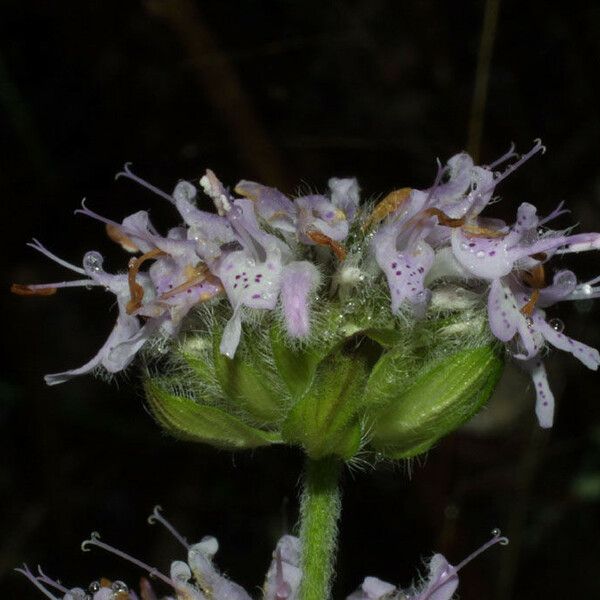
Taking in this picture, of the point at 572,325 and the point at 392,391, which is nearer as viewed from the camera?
the point at 392,391

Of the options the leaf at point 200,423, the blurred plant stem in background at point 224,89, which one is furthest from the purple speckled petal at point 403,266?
the blurred plant stem in background at point 224,89

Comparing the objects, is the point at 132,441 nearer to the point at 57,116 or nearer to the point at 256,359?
the point at 57,116

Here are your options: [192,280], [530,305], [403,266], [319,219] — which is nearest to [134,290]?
[192,280]

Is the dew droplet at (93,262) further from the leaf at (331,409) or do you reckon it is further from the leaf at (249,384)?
the leaf at (331,409)

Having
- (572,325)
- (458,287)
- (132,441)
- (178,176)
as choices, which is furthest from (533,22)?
(458,287)

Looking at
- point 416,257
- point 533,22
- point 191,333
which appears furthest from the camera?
point 533,22

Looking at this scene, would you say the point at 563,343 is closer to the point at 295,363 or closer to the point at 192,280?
the point at 295,363

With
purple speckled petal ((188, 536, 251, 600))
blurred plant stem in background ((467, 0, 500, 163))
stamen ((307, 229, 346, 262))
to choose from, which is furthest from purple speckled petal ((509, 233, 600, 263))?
blurred plant stem in background ((467, 0, 500, 163))

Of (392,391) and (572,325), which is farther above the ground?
(572,325)

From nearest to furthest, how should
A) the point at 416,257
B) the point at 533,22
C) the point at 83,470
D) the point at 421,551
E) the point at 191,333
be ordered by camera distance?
the point at 416,257 → the point at 191,333 → the point at 421,551 → the point at 83,470 → the point at 533,22
